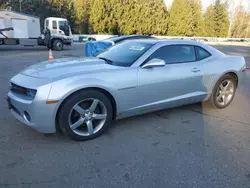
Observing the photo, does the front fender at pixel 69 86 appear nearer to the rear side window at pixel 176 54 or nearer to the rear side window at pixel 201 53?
the rear side window at pixel 176 54

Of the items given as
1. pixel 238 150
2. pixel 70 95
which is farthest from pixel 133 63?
pixel 238 150

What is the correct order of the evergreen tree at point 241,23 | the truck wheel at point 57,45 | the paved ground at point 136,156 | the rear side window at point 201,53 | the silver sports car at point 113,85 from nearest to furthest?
the paved ground at point 136,156
the silver sports car at point 113,85
the rear side window at point 201,53
the truck wheel at point 57,45
the evergreen tree at point 241,23

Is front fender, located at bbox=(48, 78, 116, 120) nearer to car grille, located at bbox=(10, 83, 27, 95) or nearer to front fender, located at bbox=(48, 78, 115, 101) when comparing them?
front fender, located at bbox=(48, 78, 115, 101)

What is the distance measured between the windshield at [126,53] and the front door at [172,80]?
22 cm

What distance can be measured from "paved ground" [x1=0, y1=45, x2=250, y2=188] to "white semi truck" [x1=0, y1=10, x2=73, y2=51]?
14961 mm

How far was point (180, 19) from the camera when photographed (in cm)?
4819

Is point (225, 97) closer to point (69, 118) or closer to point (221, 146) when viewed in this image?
point (221, 146)

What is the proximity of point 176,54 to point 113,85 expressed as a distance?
58.8 inches

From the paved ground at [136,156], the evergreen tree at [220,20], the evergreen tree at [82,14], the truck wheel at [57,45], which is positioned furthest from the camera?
the evergreen tree at [220,20]

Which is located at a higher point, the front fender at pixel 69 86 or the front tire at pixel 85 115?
the front fender at pixel 69 86

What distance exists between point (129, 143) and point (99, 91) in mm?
880

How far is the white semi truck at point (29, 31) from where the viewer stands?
16359mm

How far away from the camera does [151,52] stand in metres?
3.63

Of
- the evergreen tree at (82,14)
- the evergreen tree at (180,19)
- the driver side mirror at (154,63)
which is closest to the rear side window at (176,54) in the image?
the driver side mirror at (154,63)
